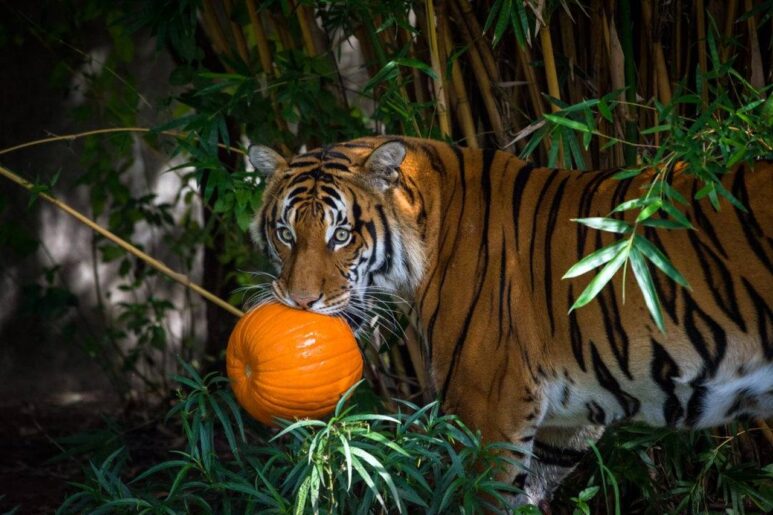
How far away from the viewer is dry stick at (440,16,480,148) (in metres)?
3.39

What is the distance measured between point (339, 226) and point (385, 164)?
221 millimetres

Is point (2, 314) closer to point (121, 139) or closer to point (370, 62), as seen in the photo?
point (121, 139)

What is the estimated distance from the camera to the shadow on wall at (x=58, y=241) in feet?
19.2

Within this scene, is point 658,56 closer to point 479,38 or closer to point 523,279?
point 479,38

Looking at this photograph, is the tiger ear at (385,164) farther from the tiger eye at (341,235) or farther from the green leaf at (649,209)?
the green leaf at (649,209)

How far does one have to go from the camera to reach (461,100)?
3.47m

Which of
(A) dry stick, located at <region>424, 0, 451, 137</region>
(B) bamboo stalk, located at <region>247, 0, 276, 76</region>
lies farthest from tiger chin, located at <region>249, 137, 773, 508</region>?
(B) bamboo stalk, located at <region>247, 0, 276, 76</region>

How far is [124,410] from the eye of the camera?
5.46m

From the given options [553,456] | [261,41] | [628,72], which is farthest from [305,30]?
[553,456]

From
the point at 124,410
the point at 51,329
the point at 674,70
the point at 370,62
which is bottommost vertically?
the point at 124,410

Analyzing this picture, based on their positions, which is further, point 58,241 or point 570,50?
point 58,241

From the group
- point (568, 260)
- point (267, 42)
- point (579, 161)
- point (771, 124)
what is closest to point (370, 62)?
point (267, 42)

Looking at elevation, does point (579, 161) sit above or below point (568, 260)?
above

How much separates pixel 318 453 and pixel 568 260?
3.15ft
